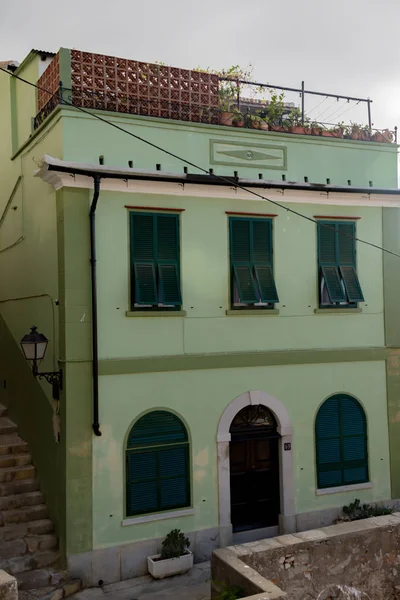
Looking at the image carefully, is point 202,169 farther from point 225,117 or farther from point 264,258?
point 264,258

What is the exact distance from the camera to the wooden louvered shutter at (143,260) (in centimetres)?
1117

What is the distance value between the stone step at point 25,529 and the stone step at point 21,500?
43 cm

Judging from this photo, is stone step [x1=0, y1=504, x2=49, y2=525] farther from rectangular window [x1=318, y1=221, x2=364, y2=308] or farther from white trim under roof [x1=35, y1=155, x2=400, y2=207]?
rectangular window [x1=318, y1=221, x2=364, y2=308]

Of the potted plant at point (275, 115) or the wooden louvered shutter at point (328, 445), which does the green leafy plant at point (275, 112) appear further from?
the wooden louvered shutter at point (328, 445)

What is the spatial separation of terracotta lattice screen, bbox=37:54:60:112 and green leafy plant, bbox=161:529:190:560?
8.26m

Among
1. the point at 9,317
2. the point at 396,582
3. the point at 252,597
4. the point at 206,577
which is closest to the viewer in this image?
the point at 252,597

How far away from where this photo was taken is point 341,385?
42.4 feet

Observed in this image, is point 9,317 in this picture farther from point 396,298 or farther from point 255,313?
point 396,298

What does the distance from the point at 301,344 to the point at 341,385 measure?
4.27 feet

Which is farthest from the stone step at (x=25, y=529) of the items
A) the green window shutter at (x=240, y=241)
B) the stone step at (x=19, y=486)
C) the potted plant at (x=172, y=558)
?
the green window shutter at (x=240, y=241)

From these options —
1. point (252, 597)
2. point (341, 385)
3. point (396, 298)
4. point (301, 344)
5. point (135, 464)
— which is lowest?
point (252, 597)

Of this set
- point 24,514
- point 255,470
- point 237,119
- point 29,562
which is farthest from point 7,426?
point 237,119

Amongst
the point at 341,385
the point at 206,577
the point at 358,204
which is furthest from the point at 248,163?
the point at 206,577

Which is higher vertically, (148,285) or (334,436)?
(148,285)
